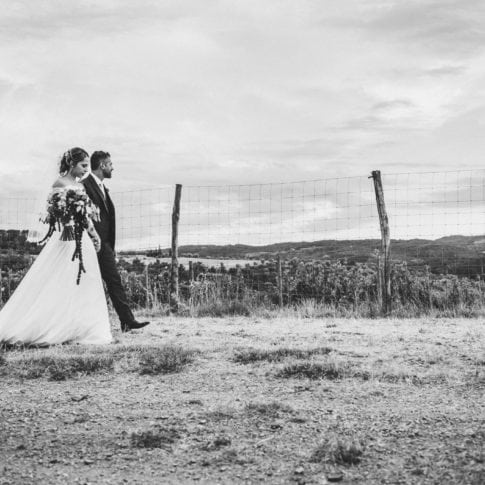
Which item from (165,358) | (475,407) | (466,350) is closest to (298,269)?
(466,350)

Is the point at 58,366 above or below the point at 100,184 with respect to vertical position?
below

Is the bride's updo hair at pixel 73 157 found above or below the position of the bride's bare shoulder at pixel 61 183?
above

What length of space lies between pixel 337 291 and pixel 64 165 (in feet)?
24.0

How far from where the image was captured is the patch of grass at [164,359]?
6812 millimetres

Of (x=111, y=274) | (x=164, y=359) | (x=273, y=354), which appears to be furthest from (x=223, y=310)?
(x=164, y=359)

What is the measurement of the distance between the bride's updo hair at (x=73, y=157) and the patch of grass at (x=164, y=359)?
2529 mm

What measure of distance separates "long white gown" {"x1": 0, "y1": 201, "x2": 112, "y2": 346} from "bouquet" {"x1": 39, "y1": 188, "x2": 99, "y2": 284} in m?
0.11

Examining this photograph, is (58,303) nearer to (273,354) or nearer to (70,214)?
(70,214)

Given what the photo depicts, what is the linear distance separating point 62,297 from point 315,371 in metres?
3.76

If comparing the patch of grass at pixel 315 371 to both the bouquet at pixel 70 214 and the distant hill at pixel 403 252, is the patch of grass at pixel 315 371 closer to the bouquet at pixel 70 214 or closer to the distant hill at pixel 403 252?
the bouquet at pixel 70 214

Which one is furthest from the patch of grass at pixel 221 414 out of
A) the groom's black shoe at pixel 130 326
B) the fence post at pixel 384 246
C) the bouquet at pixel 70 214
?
the fence post at pixel 384 246

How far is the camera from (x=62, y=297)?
28.9ft

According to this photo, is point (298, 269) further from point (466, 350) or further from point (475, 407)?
point (475, 407)

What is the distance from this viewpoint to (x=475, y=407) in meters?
5.33
